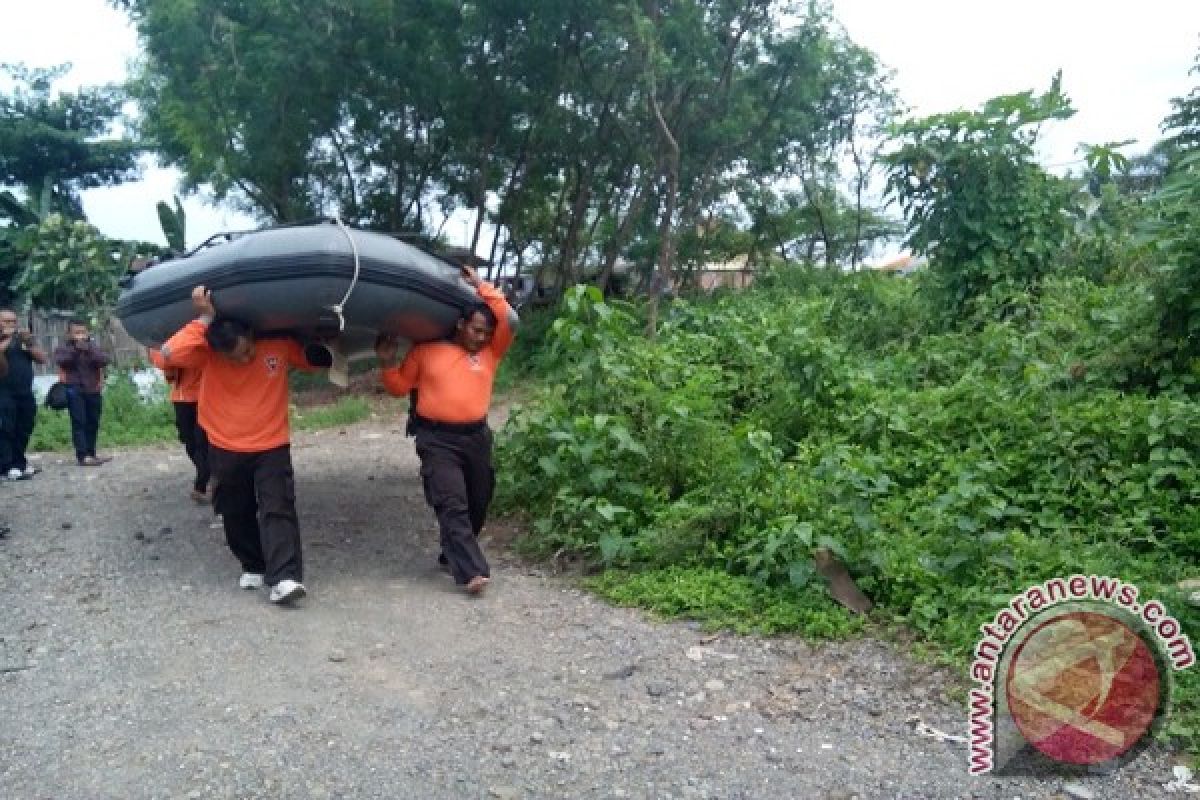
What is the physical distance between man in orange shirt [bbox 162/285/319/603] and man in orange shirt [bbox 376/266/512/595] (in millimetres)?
544

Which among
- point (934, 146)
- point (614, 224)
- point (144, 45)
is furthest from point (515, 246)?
point (934, 146)

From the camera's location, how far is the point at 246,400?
442 centimetres

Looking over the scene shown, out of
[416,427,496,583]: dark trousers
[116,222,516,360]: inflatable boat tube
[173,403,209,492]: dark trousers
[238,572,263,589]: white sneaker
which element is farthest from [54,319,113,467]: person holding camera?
[416,427,496,583]: dark trousers

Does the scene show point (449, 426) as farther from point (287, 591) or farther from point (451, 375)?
point (287, 591)

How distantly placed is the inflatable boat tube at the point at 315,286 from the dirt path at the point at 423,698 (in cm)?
121

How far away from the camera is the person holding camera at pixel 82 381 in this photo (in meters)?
7.87

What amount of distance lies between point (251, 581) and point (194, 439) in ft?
6.76

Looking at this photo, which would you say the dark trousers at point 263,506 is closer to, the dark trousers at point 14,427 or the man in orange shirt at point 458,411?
the man in orange shirt at point 458,411

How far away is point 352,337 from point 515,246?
39.1ft

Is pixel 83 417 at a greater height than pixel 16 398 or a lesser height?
lesser

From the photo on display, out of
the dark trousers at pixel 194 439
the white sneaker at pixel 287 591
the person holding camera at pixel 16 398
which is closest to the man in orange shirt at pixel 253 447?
the white sneaker at pixel 287 591

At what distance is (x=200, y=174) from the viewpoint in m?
13.2

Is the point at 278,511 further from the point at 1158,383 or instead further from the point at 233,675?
the point at 1158,383

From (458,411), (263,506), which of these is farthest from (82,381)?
(458,411)
